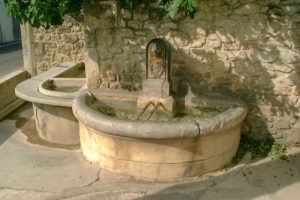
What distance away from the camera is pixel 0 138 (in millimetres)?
5008

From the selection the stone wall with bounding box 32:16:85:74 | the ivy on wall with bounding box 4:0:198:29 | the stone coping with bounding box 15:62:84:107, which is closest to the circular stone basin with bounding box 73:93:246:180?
the stone coping with bounding box 15:62:84:107

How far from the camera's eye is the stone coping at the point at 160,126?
3.24 metres

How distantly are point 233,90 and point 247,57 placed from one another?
1.65ft

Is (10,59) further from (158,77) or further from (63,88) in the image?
(158,77)

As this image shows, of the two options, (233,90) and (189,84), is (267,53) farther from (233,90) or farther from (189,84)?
(189,84)

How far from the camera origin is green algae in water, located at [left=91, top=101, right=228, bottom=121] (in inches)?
159

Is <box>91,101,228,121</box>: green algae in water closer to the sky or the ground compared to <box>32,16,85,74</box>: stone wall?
closer to the ground

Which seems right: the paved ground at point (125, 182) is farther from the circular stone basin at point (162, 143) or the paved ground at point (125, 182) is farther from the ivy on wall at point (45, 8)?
the ivy on wall at point (45, 8)

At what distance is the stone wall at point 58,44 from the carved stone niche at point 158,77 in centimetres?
371

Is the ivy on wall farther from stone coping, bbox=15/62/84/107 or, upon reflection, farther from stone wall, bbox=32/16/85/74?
stone wall, bbox=32/16/85/74

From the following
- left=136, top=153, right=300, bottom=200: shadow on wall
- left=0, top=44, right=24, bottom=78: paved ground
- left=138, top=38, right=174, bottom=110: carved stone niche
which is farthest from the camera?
left=0, top=44, right=24, bottom=78: paved ground

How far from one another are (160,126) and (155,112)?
87cm

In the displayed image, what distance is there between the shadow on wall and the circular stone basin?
8.5 inches

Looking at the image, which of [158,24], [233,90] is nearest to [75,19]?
[158,24]
